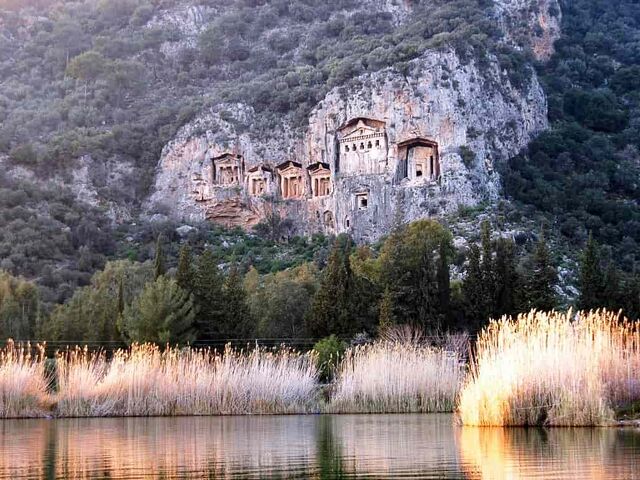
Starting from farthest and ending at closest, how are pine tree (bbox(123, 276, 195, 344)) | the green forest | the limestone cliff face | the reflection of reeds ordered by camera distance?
the limestone cliff face < the green forest < pine tree (bbox(123, 276, 195, 344)) < the reflection of reeds

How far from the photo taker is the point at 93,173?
84812 mm

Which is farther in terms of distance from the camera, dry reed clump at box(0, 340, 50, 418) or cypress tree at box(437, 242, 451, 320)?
cypress tree at box(437, 242, 451, 320)

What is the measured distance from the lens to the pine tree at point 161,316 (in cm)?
3862

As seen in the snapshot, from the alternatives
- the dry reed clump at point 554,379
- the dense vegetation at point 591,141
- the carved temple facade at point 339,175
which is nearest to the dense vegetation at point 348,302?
the dry reed clump at point 554,379

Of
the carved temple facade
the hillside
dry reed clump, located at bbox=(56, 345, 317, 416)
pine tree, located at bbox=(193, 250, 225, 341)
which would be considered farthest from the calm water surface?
the carved temple facade

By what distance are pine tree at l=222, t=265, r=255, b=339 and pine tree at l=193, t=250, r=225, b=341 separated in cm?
26

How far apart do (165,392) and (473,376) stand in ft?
27.5

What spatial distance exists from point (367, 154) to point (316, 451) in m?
60.1

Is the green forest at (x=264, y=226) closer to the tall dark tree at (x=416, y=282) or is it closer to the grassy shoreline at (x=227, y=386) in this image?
the tall dark tree at (x=416, y=282)

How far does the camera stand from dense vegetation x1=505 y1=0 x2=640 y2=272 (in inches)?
2928

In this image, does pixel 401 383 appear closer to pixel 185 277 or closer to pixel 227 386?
pixel 227 386

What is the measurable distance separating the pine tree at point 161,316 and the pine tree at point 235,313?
2028 mm

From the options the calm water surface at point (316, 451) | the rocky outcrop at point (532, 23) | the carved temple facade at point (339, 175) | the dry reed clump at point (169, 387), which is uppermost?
the rocky outcrop at point (532, 23)

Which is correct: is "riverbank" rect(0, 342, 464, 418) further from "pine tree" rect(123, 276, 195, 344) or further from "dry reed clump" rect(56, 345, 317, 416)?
"pine tree" rect(123, 276, 195, 344)
